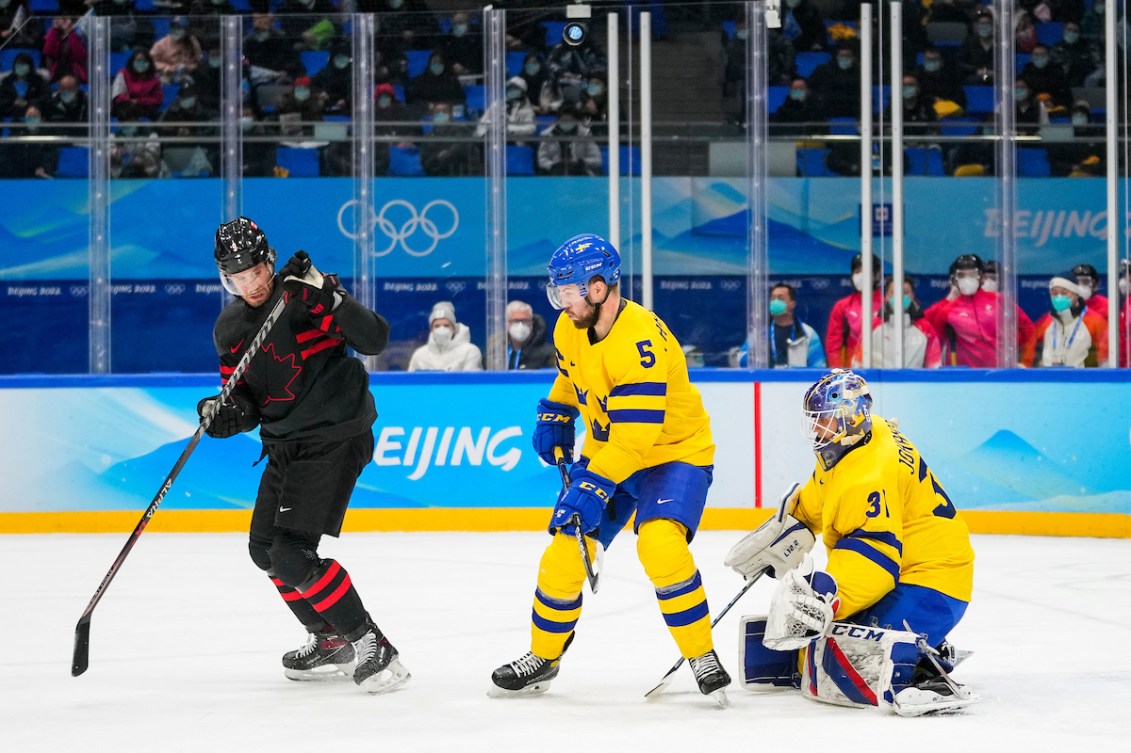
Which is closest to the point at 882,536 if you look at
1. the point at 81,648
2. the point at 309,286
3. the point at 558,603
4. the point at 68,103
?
the point at 558,603

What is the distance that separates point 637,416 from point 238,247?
A: 123 cm

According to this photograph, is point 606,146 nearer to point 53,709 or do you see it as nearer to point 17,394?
point 17,394

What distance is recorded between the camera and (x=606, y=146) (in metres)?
8.50

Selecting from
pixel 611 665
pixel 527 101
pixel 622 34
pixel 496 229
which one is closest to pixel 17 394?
pixel 496 229

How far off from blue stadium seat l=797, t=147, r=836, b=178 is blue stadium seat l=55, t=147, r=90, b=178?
13.5 feet

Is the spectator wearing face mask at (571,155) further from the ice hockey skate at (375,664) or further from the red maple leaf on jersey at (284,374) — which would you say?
the ice hockey skate at (375,664)

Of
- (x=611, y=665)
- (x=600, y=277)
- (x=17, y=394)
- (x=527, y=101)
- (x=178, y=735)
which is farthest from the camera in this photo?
(x=527, y=101)

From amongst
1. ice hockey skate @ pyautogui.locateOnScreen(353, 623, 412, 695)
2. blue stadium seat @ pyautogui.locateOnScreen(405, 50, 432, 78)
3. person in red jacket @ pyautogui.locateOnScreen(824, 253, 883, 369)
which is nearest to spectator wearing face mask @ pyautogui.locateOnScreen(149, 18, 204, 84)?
A: blue stadium seat @ pyautogui.locateOnScreen(405, 50, 432, 78)

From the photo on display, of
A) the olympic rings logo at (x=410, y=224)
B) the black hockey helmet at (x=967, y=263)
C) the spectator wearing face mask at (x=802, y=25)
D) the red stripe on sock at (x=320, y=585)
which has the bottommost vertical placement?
the red stripe on sock at (x=320, y=585)

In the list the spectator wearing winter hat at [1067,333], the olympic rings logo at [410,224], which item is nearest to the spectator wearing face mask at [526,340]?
the olympic rings logo at [410,224]

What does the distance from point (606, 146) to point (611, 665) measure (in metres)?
4.45

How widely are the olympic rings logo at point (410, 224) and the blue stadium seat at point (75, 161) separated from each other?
149cm

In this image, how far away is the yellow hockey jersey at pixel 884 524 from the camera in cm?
387

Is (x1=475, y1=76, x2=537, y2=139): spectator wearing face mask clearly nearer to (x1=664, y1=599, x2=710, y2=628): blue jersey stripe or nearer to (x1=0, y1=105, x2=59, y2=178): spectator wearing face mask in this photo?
(x1=0, y1=105, x2=59, y2=178): spectator wearing face mask
